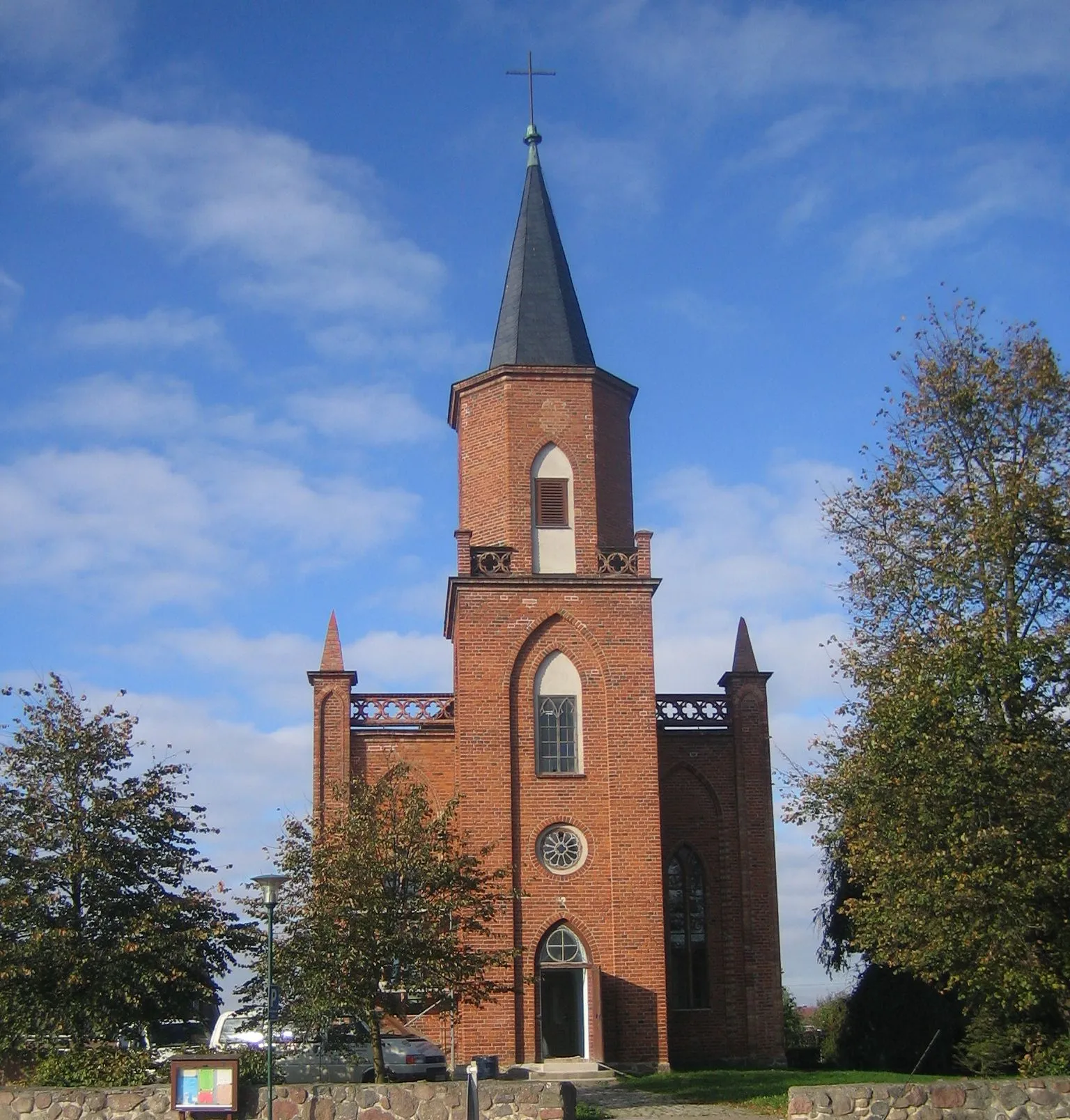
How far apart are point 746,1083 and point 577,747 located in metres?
7.70

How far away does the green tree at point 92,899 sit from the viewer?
21.9 meters

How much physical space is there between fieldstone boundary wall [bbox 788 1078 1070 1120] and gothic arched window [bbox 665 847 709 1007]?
13.1m

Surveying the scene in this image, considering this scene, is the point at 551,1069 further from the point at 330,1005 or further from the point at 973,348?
the point at 973,348

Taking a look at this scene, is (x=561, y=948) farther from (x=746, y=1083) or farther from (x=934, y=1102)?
(x=934, y=1102)

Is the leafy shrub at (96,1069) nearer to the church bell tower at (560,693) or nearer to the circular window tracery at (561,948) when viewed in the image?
the church bell tower at (560,693)

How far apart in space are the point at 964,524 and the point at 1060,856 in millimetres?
5657

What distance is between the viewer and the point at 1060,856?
71.6 ft

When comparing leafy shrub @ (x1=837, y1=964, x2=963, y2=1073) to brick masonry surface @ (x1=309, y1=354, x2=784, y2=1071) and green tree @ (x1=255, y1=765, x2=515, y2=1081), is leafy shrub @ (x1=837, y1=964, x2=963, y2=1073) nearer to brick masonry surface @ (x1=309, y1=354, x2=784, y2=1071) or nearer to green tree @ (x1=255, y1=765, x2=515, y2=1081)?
brick masonry surface @ (x1=309, y1=354, x2=784, y2=1071)

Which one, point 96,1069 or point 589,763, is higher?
point 589,763

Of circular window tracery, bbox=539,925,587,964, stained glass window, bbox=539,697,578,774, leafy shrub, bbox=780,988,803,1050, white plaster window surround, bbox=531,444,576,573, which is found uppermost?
white plaster window surround, bbox=531,444,576,573

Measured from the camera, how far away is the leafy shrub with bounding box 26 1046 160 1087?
20156mm

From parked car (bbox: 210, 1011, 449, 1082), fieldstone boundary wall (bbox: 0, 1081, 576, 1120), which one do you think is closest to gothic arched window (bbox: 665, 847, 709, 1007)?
parked car (bbox: 210, 1011, 449, 1082)

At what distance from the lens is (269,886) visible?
2075 cm

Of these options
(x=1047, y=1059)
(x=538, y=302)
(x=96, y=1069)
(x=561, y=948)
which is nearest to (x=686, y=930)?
(x=561, y=948)
